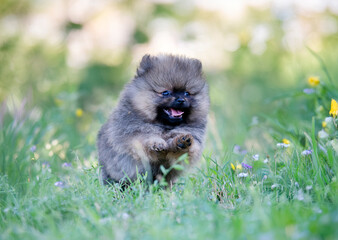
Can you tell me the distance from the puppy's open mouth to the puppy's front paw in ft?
1.28

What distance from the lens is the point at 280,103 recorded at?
16.4ft

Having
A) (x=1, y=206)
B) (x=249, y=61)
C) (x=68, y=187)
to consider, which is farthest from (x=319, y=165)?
(x=249, y=61)

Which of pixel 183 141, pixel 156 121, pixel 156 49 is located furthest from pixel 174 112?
pixel 156 49

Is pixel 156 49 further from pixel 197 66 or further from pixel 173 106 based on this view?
pixel 173 106

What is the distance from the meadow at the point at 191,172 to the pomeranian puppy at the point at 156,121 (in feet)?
0.66

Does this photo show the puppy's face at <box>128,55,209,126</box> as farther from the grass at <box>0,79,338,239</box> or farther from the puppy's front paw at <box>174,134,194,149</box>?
the grass at <box>0,79,338,239</box>

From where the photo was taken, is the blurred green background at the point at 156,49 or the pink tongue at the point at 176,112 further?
the blurred green background at the point at 156,49

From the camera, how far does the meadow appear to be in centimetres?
236


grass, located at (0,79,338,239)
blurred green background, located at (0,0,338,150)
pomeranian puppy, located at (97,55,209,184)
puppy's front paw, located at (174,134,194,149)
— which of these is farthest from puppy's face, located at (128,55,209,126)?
blurred green background, located at (0,0,338,150)

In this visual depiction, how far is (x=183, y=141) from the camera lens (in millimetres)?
3430

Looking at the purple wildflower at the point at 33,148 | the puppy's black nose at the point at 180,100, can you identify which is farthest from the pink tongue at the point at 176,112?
the purple wildflower at the point at 33,148

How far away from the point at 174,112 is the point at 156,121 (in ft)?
0.60

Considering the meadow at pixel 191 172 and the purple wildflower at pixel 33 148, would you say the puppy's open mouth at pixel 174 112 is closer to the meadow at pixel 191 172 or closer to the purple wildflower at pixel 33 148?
the meadow at pixel 191 172

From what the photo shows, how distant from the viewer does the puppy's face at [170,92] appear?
12.5 ft
